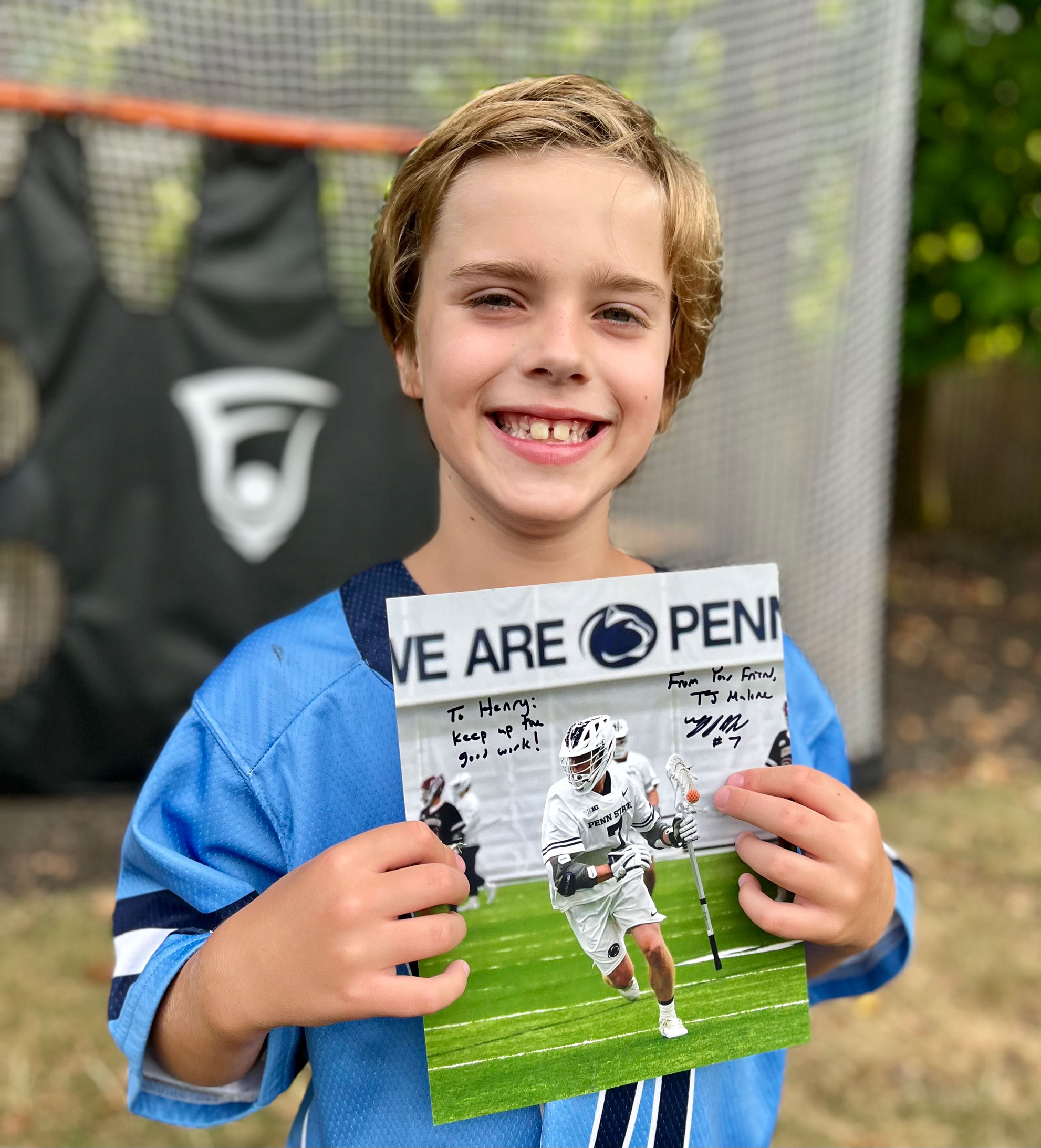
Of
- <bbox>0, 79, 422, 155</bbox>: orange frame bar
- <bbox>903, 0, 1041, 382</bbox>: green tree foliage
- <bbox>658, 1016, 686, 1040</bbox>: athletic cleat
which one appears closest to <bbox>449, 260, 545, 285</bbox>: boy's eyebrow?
<bbox>658, 1016, 686, 1040</bbox>: athletic cleat

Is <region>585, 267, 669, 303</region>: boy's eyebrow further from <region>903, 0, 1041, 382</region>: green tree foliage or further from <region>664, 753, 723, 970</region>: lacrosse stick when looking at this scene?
<region>903, 0, 1041, 382</region>: green tree foliage

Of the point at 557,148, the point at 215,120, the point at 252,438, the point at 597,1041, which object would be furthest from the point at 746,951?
the point at 215,120

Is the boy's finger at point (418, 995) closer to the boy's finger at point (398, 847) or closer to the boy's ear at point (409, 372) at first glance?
the boy's finger at point (398, 847)

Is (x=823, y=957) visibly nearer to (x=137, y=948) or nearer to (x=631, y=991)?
(x=631, y=991)

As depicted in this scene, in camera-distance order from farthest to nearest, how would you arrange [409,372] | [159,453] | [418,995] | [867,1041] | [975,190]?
[975,190] → [159,453] → [867,1041] → [409,372] → [418,995]

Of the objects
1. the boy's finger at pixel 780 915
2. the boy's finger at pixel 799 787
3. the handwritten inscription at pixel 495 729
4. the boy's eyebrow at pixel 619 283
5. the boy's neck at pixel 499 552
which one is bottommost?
the boy's finger at pixel 780 915

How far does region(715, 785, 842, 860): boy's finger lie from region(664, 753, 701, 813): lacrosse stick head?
22 mm

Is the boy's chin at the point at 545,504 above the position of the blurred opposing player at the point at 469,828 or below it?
above

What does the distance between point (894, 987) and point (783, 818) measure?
2.46 meters

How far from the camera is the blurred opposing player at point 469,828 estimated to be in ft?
3.06

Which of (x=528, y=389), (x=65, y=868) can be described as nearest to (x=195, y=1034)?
(x=528, y=389)

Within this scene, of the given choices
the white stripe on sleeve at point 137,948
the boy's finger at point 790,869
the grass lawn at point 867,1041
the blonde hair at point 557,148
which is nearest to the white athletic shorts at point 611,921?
the boy's finger at point 790,869

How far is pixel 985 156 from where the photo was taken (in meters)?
6.46

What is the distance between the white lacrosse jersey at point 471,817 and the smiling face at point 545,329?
0.28 m
